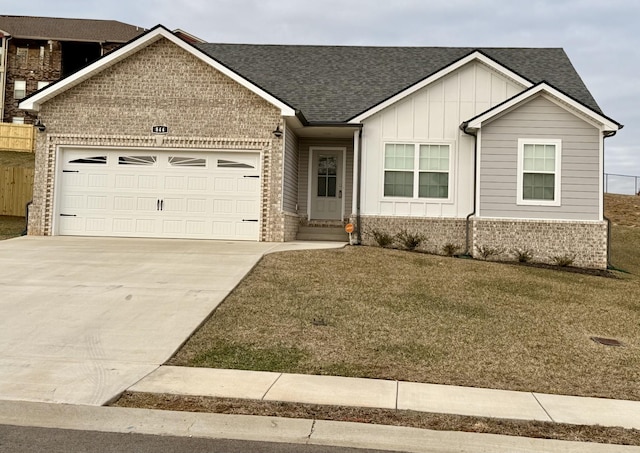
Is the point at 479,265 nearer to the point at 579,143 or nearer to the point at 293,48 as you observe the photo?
the point at 579,143

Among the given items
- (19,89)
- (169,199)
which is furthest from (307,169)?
(19,89)

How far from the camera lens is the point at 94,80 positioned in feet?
48.7

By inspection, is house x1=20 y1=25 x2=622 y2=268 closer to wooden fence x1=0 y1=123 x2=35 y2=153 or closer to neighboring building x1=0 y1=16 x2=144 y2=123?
wooden fence x1=0 y1=123 x2=35 y2=153

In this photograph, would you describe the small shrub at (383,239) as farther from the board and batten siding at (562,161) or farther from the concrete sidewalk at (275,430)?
the concrete sidewalk at (275,430)

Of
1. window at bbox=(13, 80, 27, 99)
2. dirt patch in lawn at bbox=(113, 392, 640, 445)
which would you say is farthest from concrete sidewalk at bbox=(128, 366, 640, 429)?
window at bbox=(13, 80, 27, 99)

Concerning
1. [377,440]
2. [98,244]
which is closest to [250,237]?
[98,244]

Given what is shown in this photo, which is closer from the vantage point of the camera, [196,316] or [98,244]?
[196,316]

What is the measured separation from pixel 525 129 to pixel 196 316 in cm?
1078

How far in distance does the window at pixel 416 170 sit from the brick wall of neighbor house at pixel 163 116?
3305mm

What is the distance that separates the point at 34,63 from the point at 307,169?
3366cm

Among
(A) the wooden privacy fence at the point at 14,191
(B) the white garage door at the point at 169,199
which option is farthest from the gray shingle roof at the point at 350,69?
(A) the wooden privacy fence at the point at 14,191

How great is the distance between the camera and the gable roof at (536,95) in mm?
14023

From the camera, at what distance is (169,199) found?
48.9 ft

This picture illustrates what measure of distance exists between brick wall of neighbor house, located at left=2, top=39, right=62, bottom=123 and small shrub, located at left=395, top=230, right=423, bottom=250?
36.0 meters
